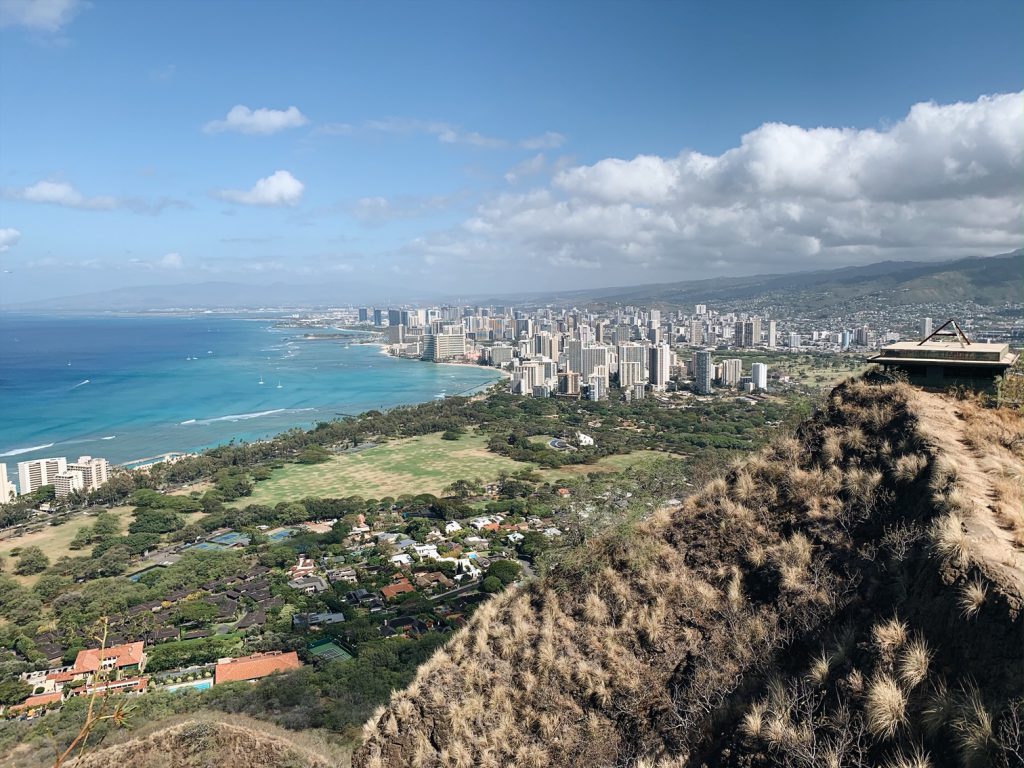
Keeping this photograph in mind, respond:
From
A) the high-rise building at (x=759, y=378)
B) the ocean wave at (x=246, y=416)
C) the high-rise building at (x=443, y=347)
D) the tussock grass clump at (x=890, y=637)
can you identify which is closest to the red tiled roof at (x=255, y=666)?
the tussock grass clump at (x=890, y=637)

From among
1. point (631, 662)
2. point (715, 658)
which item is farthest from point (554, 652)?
point (715, 658)

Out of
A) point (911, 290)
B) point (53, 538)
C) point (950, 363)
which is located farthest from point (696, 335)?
point (950, 363)

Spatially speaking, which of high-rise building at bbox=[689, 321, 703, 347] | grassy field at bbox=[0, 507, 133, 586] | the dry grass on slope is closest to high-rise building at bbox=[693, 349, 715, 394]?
high-rise building at bbox=[689, 321, 703, 347]

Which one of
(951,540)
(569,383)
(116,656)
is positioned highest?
(951,540)

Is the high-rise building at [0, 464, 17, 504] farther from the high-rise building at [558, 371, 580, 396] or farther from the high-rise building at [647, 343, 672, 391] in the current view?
the high-rise building at [647, 343, 672, 391]

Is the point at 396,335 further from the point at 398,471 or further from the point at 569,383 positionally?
the point at 398,471

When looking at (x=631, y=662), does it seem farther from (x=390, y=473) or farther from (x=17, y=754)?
(x=390, y=473)
